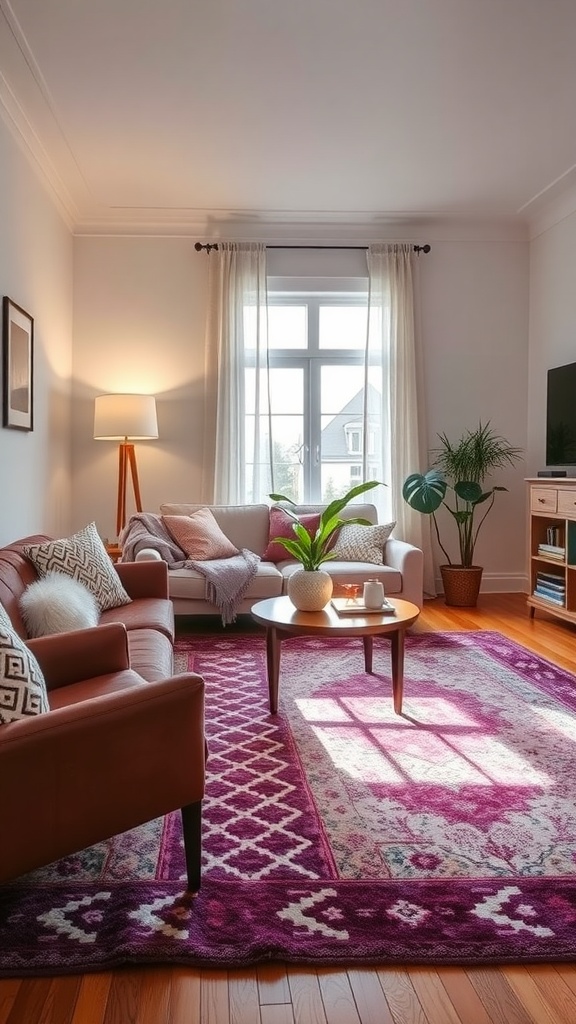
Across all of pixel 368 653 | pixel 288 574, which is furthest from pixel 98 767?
pixel 288 574

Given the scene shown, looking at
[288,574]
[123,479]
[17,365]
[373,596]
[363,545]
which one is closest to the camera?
[373,596]

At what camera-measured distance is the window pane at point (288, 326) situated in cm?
584

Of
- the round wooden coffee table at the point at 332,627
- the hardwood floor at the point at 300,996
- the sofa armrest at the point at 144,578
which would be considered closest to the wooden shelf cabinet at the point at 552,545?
the round wooden coffee table at the point at 332,627

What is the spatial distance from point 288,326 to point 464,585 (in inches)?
101

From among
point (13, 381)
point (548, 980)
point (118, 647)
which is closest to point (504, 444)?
point (13, 381)

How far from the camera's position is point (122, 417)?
496 cm

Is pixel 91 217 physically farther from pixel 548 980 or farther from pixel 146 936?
pixel 548 980

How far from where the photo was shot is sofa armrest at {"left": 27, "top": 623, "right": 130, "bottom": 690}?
2.18m

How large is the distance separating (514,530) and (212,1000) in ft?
16.8

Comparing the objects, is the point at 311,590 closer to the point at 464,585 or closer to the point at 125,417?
the point at 125,417

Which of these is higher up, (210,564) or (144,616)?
(210,564)

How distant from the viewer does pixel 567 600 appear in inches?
177

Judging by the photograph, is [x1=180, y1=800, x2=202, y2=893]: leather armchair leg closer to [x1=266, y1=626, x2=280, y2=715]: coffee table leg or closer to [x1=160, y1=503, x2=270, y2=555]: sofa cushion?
[x1=266, y1=626, x2=280, y2=715]: coffee table leg

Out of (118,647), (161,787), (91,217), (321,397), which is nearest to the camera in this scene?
(161,787)
